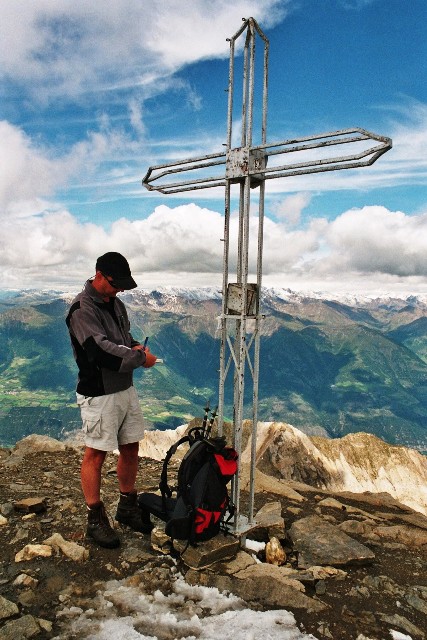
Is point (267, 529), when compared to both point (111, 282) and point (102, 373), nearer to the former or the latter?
point (102, 373)

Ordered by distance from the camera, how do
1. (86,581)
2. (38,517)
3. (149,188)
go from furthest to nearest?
(149,188), (38,517), (86,581)

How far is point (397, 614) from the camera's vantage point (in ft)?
17.5

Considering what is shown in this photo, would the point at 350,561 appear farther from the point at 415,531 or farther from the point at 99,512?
the point at 99,512

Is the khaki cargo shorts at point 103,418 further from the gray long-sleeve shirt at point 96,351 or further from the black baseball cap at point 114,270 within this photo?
the black baseball cap at point 114,270

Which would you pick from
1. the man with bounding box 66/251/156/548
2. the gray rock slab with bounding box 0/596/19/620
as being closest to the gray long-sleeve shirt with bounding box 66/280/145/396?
the man with bounding box 66/251/156/548

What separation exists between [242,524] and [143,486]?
13.9 ft

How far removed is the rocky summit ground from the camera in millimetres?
5027

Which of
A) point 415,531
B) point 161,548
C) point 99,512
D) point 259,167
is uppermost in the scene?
point 259,167

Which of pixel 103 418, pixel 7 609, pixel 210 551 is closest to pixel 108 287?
pixel 103 418

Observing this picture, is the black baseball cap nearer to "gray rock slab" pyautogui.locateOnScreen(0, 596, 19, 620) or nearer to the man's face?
the man's face

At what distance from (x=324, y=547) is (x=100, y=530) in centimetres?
351

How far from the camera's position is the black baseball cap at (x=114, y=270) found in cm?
646

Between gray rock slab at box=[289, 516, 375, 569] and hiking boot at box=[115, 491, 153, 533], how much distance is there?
97.3 inches

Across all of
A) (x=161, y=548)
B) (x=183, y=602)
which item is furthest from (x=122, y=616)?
(x=161, y=548)
